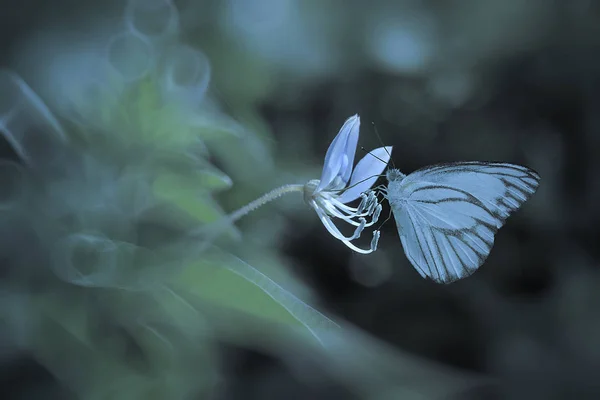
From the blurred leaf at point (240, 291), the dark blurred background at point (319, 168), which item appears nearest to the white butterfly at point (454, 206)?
the dark blurred background at point (319, 168)

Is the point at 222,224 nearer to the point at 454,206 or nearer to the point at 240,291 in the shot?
the point at 240,291

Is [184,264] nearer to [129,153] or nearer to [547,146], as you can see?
[129,153]

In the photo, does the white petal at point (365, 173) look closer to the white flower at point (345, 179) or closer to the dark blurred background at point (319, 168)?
the white flower at point (345, 179)

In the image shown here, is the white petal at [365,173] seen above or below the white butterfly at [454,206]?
below

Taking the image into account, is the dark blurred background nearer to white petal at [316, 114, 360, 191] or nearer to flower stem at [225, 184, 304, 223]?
flower stem at [225, 184, 304, 223]

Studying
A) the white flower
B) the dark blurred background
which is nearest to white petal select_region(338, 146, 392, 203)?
the white flower

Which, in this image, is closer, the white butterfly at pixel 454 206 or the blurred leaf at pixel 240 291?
the blurred leaf at pixel 240 291

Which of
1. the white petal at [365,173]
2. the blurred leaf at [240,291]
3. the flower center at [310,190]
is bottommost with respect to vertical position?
the blurred leaf at [240,291]
